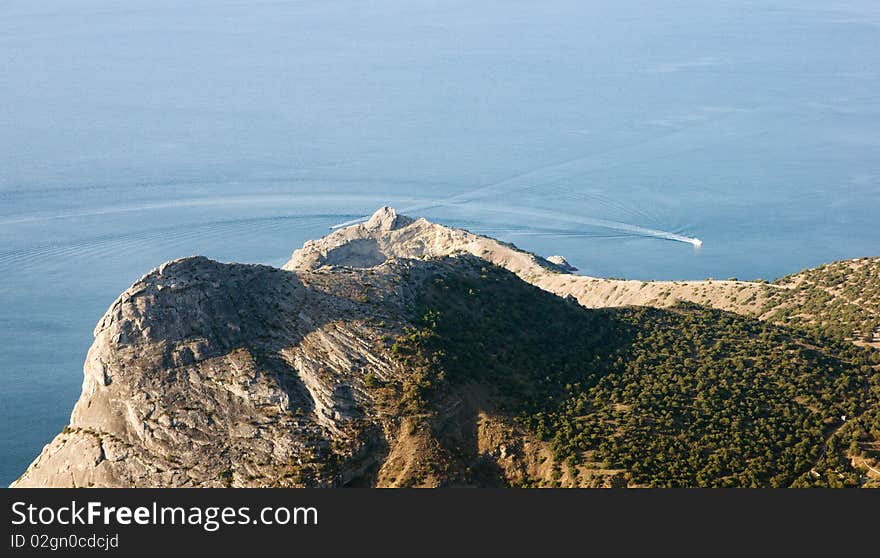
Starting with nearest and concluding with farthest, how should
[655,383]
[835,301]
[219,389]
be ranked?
[219,389]
[655,383]
[835,301]

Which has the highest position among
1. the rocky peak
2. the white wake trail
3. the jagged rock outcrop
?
the rocky peak

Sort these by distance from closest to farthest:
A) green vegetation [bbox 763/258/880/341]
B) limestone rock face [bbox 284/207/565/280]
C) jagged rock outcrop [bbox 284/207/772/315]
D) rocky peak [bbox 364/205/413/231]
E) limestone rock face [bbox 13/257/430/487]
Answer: limestone rock face [bbox 13/257/430/487]
green vegetation [bbox 763/258/880/341]
jagged rock outcrop [bbox 284/207/772/315]
limestone rock face [bbox 284/207/565/280]
rocky peak [bbox 364/205/413/231]

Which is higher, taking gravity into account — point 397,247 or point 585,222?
point 397,247

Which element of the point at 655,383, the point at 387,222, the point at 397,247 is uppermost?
the point at 387,222

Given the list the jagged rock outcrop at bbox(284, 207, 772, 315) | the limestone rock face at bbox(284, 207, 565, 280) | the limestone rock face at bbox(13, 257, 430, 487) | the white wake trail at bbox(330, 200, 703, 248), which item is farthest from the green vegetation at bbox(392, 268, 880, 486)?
the white wake trail at bbox(330, 200, 703, 248)

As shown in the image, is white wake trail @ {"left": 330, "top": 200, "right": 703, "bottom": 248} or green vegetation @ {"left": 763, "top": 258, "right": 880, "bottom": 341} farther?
white wake trail @ {"left": 330, "top": 200, "right": 703, "bottom": 248}

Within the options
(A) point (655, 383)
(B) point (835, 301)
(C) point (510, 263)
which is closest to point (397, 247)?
(C) point (510, 263)

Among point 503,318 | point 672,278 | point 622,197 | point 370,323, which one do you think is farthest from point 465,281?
point 622,197

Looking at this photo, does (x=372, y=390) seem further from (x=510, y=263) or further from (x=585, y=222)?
(x=585, y=222)

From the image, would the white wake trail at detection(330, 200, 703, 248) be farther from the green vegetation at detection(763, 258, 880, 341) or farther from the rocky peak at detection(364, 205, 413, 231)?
the green vegetation at detection(763, 258, 880, 341)
